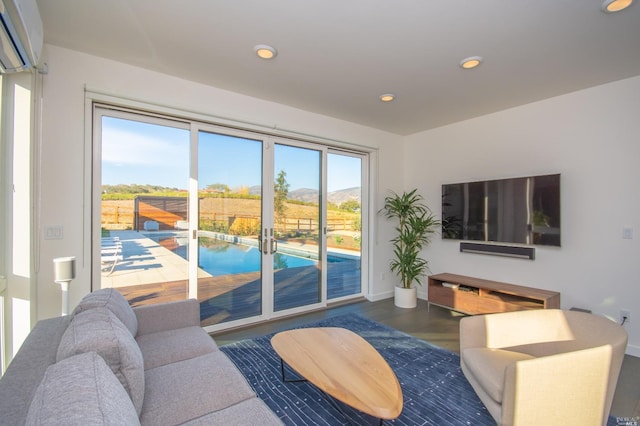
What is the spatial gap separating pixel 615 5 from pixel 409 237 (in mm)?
3091

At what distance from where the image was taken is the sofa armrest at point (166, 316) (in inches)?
87.8

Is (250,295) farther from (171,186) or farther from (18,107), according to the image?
(18,107)

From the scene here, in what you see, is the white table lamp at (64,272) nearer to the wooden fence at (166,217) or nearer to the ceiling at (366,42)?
the wooden fence at (166,217)

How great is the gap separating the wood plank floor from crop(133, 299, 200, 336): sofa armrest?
79 cm

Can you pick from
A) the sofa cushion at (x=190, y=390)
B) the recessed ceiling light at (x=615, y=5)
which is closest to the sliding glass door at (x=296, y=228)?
the sofa cushion at (x=190, y=390)

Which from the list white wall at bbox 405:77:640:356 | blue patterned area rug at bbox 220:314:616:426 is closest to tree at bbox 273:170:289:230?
blue patterned area rug at bbox 220:314:616:426

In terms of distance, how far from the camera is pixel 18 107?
2.20 metres

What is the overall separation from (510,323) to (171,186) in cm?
328

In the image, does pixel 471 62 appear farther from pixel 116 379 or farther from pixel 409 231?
pixel 116 379

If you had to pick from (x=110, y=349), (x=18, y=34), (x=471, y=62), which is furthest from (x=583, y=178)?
(x=18, y=34)

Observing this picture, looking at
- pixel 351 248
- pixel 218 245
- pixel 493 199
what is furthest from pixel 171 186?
pixel 493 199

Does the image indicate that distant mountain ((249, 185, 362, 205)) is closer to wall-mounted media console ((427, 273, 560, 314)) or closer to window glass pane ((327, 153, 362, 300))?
window glass pane ((327, 153, 362, 300))

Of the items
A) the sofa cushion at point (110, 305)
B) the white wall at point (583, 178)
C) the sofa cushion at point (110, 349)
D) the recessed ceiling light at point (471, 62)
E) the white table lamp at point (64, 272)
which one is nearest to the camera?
the sofa cushion at point (110, 349)

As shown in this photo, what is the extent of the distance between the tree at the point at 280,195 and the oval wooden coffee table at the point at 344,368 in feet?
5.81
